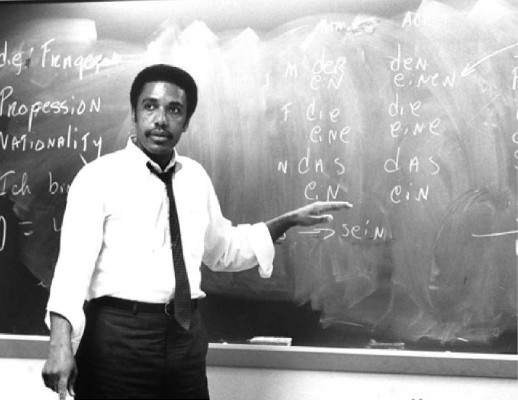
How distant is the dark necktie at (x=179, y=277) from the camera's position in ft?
6.84

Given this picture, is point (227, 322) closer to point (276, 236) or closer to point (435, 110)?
point (276, 236)

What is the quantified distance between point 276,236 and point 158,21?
985mm

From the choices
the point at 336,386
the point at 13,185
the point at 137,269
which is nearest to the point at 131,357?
the point at 137,269

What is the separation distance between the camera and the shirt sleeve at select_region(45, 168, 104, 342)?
196cm

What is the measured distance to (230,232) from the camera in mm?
2400

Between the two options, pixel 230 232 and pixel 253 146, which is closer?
pixel 230 232

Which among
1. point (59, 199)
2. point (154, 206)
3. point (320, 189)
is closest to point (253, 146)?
point (320, 189)

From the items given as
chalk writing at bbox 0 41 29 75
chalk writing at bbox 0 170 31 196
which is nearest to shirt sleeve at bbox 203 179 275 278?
chalk writing at bbox 0 170 31 196

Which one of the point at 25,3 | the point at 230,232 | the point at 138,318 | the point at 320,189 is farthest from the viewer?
the point at 25,3

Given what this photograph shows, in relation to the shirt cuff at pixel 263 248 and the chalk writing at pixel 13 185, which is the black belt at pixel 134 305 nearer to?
the shirt cuff at pixel 263 248

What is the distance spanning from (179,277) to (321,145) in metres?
0.81

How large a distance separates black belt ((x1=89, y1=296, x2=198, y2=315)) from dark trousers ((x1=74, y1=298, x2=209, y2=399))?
0.04 feet

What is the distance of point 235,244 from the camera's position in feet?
7.82

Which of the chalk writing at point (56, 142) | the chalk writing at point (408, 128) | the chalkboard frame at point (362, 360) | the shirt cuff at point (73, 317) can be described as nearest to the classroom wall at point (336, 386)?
the chalkboard frame at point (362, 360)
